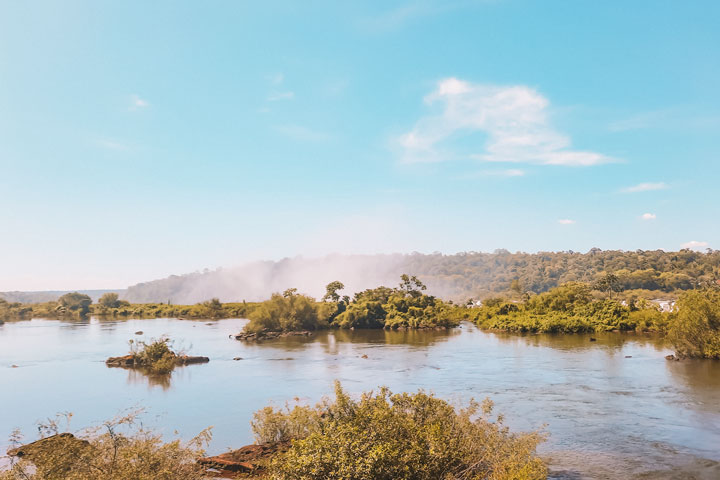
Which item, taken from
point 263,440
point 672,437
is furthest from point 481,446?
point 672,437

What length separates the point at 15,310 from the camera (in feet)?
370

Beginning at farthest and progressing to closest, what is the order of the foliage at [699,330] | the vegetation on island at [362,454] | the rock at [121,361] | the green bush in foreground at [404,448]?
the rock at [121,361] < the foliage at [699,330] < the vegetation on island at [362,454] < the green bush in foreground at [404,448]

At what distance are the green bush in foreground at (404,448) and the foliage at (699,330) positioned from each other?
28.2 m

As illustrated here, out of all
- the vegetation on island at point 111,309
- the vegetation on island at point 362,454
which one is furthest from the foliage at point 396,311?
the vegetation on island at point 362,454

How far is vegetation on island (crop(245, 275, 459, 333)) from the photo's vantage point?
6750 centimetres

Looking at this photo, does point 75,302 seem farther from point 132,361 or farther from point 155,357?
point 155,357

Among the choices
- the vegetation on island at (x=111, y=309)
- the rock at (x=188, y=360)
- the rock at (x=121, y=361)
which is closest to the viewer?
the rock at (x=121, y=361)

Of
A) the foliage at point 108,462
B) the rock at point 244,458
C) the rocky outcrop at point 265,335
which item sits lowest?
the rocky outcrop at point 265,335

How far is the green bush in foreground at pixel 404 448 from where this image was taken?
10.3m

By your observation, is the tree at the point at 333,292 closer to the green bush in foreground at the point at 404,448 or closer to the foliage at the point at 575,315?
the foliage at the point at 575,315

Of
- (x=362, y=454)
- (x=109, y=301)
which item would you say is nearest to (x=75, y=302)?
(x=109, y=301)

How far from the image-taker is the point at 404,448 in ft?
37.7

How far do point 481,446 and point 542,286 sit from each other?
17749 cm

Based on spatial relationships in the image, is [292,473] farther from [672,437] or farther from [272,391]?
[272,391]
